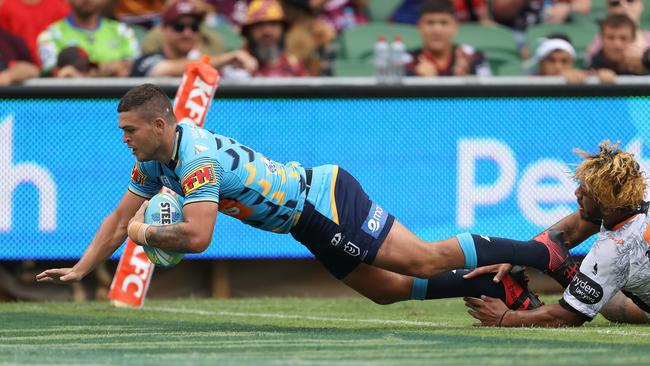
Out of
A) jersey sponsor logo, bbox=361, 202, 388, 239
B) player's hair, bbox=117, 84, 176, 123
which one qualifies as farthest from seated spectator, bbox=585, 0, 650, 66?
player's hair, bbox=117, 84, 176, 123

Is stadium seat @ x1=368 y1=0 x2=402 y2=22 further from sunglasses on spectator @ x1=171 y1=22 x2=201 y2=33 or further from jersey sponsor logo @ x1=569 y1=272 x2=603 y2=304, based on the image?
jersey sponsor logo @ x1=569 y1=272 x2=603 y2=304

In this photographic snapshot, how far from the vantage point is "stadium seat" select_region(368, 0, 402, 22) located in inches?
595

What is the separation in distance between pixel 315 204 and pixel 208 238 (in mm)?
795

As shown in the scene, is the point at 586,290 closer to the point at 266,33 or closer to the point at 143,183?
→ the point at 143,183

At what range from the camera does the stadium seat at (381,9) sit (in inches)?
595

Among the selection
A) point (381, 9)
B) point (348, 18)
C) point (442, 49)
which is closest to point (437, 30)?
point (442, 49)

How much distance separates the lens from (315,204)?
319 inches

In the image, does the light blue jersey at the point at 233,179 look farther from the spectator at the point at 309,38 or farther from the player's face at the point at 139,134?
the spectator at the point at 309,38

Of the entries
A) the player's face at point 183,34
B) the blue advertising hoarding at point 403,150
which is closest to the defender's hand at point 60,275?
the blue advertising hoarding at point 403,150

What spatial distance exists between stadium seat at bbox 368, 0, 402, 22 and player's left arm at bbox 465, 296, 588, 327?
709 centimetres

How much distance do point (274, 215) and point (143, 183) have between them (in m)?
0.95

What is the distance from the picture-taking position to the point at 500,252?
→ 328 inches

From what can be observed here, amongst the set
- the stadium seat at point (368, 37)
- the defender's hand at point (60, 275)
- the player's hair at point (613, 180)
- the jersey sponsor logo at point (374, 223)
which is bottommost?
the stadium seat at point (368, 37)

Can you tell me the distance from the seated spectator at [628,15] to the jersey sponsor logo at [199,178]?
6511 mm
